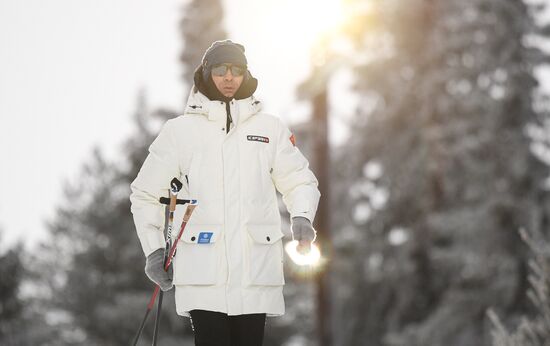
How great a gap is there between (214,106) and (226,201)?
1.64 ft

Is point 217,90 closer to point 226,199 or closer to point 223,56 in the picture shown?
point 223,56

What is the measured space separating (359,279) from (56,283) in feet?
60.9

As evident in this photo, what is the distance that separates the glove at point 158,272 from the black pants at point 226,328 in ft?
0.65

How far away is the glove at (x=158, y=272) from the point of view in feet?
13.8

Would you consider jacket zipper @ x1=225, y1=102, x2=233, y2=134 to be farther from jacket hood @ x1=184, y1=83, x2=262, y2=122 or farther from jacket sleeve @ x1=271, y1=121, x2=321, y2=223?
jacket sleeve @ x1=271, y1=121, x2=321, y2=223

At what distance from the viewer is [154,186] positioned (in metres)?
4.29

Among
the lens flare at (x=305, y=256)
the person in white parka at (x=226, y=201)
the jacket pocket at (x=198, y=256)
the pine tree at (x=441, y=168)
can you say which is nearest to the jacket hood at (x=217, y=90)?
the person in white parka at (x=226, y=201)

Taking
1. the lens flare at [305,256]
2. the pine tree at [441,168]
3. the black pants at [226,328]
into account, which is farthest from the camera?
the pine tree at [441,168]

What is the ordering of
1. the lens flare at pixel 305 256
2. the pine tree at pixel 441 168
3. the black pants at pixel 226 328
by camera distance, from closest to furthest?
the black pants at pixel 226 328
the lens flare at pixel 305 256
the pine tree at pixel 441 168

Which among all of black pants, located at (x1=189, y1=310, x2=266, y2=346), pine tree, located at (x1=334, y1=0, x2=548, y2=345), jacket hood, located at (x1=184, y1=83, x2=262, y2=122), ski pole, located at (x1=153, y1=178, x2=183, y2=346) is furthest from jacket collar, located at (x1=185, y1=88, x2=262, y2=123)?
pine tree, located at (x1=334, y1=0, x2=548, y2=345)

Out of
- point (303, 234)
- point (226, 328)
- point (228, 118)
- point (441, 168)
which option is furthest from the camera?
point (441, 168)

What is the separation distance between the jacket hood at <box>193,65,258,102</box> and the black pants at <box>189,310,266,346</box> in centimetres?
107

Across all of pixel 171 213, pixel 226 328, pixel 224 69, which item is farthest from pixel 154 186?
pixel 226 328

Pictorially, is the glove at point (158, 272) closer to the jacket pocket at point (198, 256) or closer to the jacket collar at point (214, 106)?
the jacket pocket at point (198, 256)
